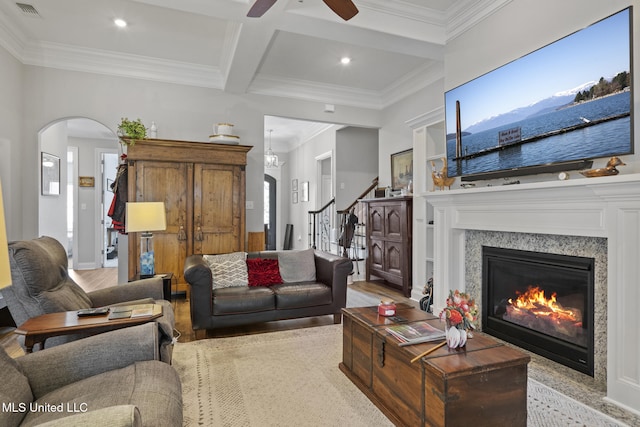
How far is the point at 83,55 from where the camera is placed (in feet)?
14.6

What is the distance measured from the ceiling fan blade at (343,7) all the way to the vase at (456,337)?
2.10 meters

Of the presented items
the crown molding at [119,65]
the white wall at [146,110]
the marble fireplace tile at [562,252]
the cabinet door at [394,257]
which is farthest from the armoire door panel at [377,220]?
the crown molding at [119,65]

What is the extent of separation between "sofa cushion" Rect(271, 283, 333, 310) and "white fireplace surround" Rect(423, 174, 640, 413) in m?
1.67

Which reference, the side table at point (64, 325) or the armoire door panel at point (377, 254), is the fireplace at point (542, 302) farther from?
the side table at point (64, 325)

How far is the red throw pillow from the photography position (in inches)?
145

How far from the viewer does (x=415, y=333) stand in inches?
79.7

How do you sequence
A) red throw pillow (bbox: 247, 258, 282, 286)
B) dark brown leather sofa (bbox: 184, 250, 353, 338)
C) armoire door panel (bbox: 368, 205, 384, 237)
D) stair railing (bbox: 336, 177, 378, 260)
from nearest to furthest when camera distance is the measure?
dark brown leather sofa (bbox: 184, 250, 353, 338) < red throw pillow (bbox: 247, 258, 282, 286) < armoire door panel (bbox: 368, 205, 384, 237) < stair railing (bbox: 336, 177, 378, 260)

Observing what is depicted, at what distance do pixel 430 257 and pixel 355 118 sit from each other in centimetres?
270

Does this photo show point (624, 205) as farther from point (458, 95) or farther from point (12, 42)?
point (12, 42)

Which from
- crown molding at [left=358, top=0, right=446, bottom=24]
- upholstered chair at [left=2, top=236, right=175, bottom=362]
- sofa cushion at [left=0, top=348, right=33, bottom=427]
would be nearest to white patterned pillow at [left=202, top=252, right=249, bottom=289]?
upholstered chair at [left=2, top=236, right=175, bottom=362]

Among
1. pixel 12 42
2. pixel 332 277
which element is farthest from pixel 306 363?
pixel 12 42

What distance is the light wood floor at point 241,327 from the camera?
3246mm

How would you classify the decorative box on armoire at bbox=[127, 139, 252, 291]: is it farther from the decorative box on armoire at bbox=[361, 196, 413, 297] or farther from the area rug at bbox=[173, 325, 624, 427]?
the decorative box on armoire at bbox=[361, 196, 413, 297]

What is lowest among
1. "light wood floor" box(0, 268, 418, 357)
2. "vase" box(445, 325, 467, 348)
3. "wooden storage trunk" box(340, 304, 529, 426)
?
"light wood floor" box(0, 268, 418, 357)
